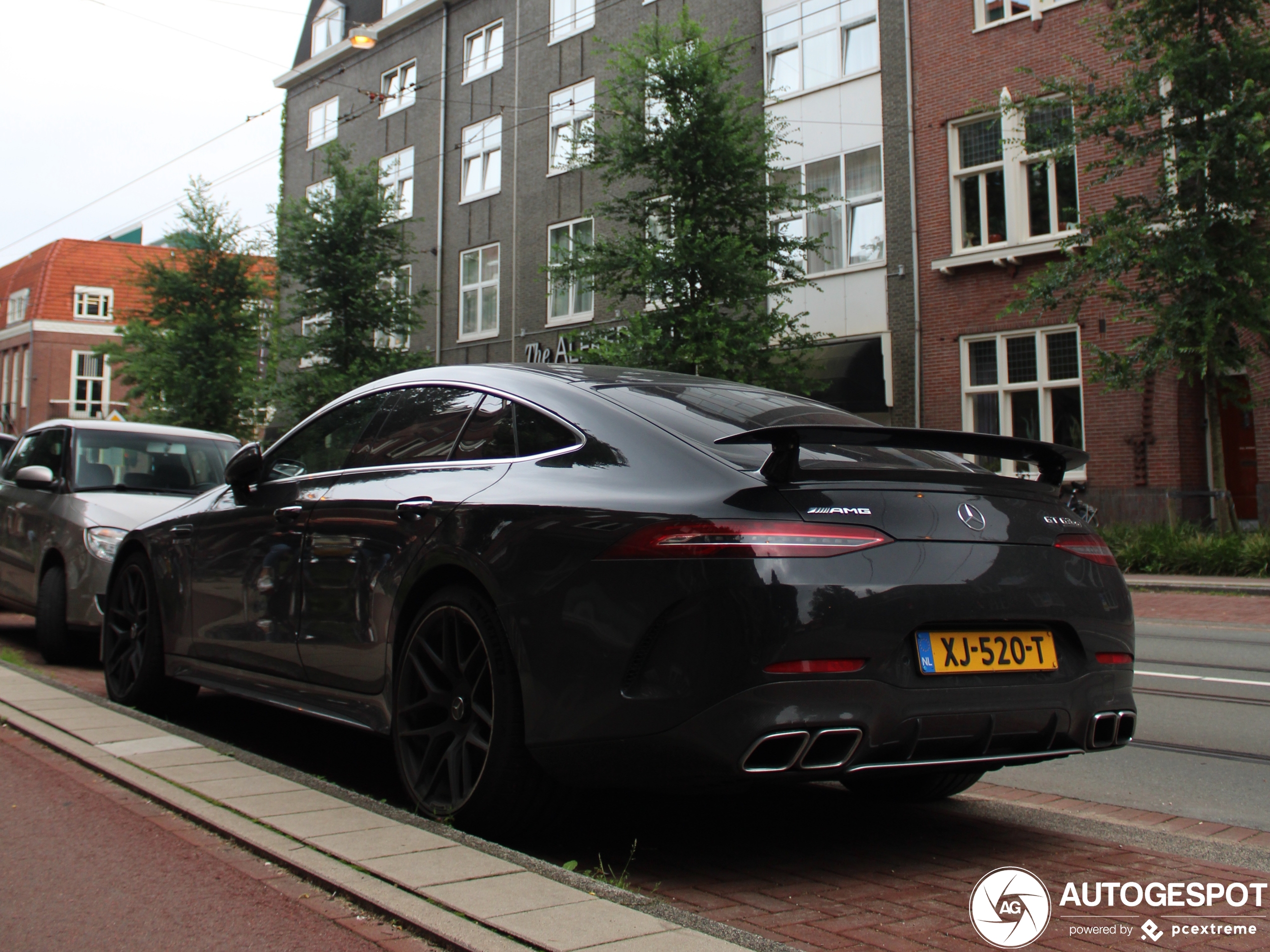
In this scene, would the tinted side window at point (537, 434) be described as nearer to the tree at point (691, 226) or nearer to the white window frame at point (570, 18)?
the tree at point (691, 226)

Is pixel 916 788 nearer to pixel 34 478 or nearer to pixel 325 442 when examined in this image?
pixel 325 442

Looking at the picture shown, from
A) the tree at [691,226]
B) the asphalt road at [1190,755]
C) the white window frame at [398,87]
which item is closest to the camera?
the asphalt road at [1190,755]

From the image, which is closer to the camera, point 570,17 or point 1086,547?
point 1086,547

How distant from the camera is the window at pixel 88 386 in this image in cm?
6519

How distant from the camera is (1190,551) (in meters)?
16.7

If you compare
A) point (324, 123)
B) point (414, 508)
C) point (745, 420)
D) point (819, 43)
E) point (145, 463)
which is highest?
point (324, 123)

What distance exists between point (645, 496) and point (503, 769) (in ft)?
3.04

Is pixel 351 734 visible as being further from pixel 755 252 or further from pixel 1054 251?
pixel 1054 251

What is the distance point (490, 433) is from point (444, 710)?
3.14ft

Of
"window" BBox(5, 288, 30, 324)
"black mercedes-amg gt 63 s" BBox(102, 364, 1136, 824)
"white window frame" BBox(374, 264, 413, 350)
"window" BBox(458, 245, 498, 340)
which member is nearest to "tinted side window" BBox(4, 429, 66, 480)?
"black mercedes-amg gt 63 s" BBox(102, 364, 1136, 824)

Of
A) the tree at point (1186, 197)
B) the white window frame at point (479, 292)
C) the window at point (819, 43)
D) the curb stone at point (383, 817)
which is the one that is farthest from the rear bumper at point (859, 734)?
the white window frame at point (479, 292)

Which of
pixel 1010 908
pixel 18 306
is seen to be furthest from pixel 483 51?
Result: pixel 18 306

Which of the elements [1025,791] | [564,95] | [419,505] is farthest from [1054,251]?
[419,505]

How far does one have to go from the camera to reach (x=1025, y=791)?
507cm
